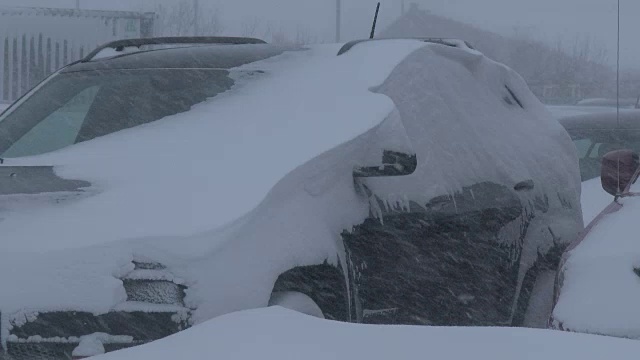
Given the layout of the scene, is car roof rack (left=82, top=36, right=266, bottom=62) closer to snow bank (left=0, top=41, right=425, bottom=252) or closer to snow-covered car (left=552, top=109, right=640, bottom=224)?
snow bank (left=0, top=41, right=425, bottom=252)

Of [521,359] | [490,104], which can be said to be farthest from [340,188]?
[521,359]

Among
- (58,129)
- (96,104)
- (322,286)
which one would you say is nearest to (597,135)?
(96,104)

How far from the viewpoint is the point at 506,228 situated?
506 cm

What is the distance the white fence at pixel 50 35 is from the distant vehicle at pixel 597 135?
5772 millimetres

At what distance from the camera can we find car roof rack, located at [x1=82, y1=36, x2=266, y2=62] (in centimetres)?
554

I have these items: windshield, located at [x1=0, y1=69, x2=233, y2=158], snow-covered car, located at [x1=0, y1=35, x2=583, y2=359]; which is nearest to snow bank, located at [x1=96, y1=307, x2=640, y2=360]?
snow-covered car, located at [x1=0, y1=35, x2=583, y2=359]

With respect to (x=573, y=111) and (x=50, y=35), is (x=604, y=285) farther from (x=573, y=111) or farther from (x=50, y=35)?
(x=50, y=35)

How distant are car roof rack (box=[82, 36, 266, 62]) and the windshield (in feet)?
0.77

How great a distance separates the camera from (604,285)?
11.7ft

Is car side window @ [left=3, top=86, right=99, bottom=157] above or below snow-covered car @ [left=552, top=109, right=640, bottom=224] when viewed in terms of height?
above

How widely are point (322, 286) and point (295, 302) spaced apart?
0.65ft

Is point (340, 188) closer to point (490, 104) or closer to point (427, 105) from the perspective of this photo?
point (427, 105)

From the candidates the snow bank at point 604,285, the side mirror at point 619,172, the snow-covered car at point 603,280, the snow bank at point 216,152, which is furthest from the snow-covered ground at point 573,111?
the snow bank at point 604,285

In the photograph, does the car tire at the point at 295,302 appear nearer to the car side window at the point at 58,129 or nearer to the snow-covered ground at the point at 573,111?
the car side window at the point at 58,129
